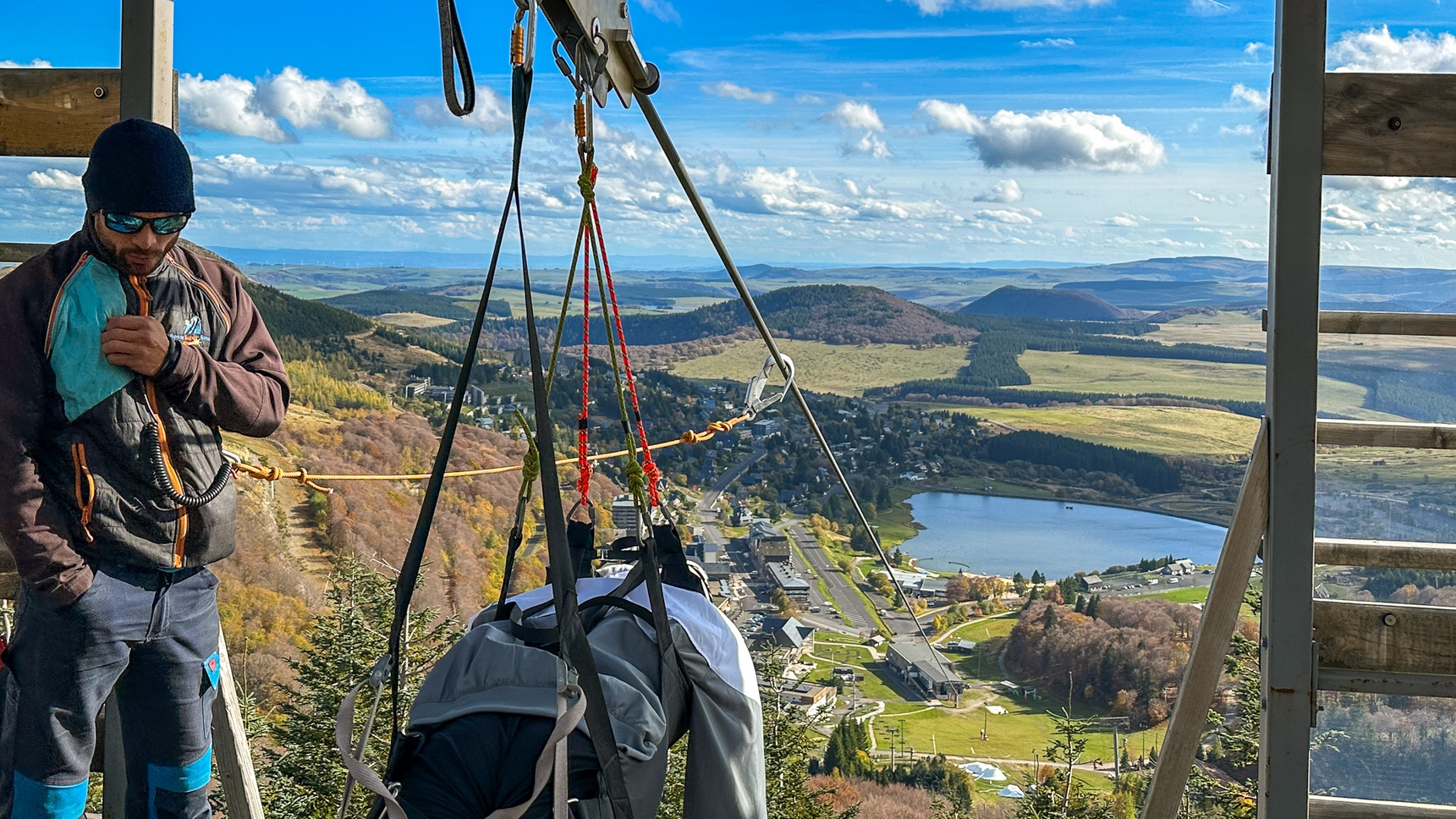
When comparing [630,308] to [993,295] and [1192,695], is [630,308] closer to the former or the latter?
[993,295]

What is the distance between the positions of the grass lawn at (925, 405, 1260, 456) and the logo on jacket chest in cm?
3130

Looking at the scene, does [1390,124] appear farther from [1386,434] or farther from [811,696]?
[811,696]

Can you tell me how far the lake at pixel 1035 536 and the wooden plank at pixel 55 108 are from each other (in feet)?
86.6

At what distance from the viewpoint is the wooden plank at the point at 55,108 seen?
203cm

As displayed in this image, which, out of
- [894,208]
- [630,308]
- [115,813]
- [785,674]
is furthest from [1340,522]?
[894,208]

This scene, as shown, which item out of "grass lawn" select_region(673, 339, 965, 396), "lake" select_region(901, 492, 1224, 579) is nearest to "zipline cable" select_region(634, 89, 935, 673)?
"lake" select_region(901, 492, 1224, 579)

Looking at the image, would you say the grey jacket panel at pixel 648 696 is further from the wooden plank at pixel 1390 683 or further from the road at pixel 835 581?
the road at pixel 835 581

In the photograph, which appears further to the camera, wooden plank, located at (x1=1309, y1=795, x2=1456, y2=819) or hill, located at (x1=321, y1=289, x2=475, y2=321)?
hill, located at (x1=321, y1=289, x2=475, y2=321)

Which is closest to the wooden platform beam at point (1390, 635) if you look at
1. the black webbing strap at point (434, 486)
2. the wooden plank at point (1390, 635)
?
the wooden plank at point (1390, 635)

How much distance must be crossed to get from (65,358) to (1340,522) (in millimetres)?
2159

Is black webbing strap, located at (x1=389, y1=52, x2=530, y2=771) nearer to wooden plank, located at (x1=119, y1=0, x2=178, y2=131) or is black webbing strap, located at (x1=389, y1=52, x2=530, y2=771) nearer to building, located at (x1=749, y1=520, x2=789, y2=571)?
wooden plank, located at (x1=119, y1=0, x2=178, y2=131)

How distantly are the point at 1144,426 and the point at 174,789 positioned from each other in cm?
3363

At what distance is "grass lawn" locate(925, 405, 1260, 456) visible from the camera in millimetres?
31062

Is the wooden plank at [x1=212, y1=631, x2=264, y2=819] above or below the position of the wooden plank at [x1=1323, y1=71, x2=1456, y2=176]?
below
